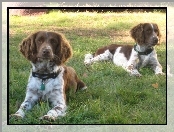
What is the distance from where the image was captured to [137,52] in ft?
19.1

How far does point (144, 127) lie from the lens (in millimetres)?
5164

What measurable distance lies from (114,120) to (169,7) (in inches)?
57.3

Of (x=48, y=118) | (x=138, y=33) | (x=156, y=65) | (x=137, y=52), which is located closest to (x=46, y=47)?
(x=48, y=118)

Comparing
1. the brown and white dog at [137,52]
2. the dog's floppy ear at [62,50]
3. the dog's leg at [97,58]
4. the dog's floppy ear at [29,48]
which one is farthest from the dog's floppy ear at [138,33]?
the dog's floppy ear at [29,48]

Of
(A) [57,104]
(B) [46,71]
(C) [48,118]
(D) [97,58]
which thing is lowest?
(C) [48,118]

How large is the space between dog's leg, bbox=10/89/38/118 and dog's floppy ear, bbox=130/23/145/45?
1.39m

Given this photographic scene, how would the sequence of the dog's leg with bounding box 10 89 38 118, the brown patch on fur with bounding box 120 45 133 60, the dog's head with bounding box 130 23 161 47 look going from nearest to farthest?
the dog's leg with bounding box 10 89 38 118
the dog's head with bounding box 130 23 161 47
the brown patch on fur with bounding box 120 45 133 60

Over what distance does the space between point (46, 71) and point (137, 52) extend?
123cm

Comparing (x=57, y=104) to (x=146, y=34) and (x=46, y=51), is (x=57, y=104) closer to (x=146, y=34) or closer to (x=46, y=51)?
(x=46, y=51)

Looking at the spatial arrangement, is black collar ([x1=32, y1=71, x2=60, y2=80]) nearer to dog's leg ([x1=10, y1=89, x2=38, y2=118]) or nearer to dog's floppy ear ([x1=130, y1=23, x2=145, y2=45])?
dog's leg ([x1=10, y1=89, x2=38, y2=118])

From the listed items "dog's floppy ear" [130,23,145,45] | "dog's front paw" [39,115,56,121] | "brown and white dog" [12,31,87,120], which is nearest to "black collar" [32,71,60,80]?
"brown and white dog" [12,31,87,120]

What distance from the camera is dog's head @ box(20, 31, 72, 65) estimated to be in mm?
5141

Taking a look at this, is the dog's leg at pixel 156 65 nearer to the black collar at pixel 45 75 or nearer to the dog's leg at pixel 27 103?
the black collar at pixel 45 75

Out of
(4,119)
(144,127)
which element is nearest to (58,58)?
(4,119)
